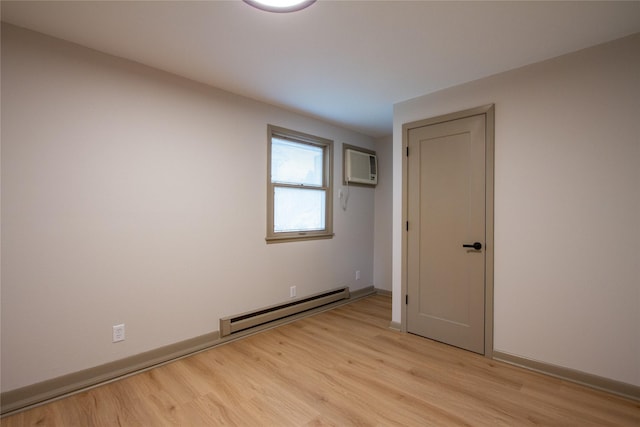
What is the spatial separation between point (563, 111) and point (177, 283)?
342 centimetres

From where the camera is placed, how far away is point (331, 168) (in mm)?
4055

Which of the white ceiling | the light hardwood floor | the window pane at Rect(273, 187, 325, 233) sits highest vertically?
the white ceiling

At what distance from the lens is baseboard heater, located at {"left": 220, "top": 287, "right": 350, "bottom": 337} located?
9.80 feet

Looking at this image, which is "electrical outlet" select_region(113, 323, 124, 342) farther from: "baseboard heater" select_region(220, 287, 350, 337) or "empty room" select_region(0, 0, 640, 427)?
"baseboard heater" select_region(220, 287, 350, 337)

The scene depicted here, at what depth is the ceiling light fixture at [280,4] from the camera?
1.67 meters

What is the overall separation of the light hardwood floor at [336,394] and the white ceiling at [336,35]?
2437 mm

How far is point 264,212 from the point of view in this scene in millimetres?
3324

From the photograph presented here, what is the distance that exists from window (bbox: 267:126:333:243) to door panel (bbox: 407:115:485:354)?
1.22m

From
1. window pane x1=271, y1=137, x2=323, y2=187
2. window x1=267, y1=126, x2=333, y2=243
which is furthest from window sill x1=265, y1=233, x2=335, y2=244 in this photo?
window pane x1=271, y1=137, x2=323, y2=187

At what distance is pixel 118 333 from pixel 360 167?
3392 millimetres

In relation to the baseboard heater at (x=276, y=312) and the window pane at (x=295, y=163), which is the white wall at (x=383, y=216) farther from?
the window pane at (x=295, y=163)

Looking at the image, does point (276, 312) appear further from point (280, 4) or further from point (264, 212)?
point (280, 4)

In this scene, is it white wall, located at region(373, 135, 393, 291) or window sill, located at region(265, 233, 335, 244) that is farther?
white wall, located at region(373, 135, 393, 291)

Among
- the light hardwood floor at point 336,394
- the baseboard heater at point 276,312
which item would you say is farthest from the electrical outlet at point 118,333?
the baseboard heater at point 276,312
